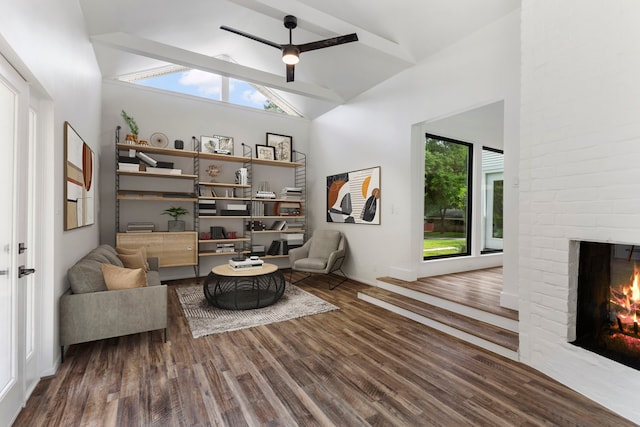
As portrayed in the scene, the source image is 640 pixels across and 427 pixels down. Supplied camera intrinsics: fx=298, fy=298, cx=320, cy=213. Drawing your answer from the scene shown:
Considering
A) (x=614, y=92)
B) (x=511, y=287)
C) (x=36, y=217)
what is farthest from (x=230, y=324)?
(x=614, y=92)

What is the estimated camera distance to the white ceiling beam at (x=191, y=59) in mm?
3611

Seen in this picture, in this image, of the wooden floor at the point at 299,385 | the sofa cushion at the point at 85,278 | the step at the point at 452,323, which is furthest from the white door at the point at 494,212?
the sofa cushion at the point at 85,278

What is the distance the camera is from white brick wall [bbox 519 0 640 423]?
1815 mm

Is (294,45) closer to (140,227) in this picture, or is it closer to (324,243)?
(324,243)

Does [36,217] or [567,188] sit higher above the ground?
[567,188]

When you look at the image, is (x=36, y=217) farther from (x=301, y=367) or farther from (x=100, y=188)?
(x=100, y=188)

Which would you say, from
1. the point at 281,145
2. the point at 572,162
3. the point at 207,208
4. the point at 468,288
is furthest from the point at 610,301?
the point at 281,145

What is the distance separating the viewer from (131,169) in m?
4.56

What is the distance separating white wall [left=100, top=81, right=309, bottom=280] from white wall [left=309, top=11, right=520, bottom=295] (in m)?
1.19

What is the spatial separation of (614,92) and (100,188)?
5.96m

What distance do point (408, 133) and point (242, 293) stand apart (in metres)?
3.26

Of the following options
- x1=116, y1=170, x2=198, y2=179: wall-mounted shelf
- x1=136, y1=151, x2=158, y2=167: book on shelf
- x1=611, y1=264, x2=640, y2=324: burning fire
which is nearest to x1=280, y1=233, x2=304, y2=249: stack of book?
x1=116, y1=170, x2=198, y2=179: wall-mounted shelf

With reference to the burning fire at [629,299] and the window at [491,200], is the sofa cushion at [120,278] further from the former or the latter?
the window at [491,200]

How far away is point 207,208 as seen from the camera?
524 cm
